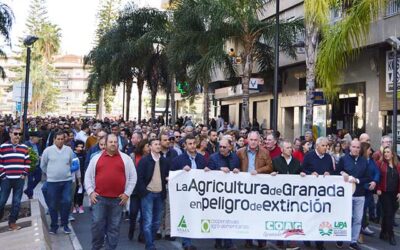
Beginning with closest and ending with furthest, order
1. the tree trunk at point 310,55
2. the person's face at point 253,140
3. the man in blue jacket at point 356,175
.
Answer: the person's face at point 253,140
the man in blue jacket at point 356,175
the tree trunk at point 310,55

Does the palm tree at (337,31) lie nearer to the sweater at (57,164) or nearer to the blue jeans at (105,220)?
the sweater at (57,164)

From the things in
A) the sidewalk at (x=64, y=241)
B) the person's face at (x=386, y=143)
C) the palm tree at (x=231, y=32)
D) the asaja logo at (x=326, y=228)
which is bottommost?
the sidewalk at (x=64, y=241)

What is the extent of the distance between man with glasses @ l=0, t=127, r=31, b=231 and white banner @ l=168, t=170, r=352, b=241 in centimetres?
315

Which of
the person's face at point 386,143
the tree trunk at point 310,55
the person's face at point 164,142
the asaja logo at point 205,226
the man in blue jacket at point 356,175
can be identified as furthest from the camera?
the tree trunk at point 310,55

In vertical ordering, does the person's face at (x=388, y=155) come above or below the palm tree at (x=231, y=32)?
below

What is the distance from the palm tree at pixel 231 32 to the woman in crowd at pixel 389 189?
12374 mm

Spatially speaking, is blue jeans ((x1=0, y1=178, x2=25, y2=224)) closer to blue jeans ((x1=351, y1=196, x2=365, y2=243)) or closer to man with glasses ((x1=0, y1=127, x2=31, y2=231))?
man with glasses ((x1=0, y1=127, x2=31, y2=231))

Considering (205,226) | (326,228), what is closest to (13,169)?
(205,226)

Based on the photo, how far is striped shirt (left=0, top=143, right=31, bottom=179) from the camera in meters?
9.88

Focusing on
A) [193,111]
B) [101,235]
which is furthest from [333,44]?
[193,111]

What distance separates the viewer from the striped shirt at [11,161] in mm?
9883

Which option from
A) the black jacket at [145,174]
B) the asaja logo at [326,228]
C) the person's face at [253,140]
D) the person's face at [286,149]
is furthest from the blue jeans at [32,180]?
the asaja logo at [326,228]

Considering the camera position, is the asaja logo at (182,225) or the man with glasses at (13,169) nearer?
the asaja logo at (182,225)

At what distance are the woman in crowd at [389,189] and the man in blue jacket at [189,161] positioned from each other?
319 cm
